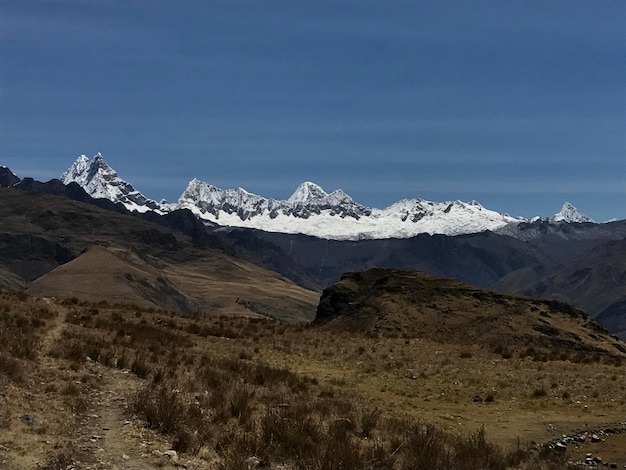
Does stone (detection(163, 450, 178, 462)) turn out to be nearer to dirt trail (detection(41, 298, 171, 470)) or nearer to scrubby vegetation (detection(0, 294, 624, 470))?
dirt trail (detection(41, 298, 171, 470))

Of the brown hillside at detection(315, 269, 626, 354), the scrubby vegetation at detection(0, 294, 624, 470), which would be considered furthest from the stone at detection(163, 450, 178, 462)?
the brown hillside at detection(315, 269, 626, 354)

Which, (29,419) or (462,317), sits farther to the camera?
(462,317)

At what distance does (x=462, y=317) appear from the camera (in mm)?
61375

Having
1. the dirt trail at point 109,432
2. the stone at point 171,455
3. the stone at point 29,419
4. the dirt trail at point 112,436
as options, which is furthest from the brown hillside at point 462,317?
the stone at point 29,419

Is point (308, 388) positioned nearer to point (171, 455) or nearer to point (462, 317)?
point (171, 455)

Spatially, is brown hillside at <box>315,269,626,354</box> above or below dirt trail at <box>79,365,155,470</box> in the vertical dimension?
above

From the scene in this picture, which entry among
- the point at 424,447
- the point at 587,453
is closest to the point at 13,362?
the point at 424,447

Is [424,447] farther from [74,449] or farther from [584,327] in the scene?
[584,327]

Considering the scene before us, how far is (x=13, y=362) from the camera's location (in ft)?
→ 57.8

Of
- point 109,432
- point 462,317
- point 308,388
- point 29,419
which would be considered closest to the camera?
point 29,419

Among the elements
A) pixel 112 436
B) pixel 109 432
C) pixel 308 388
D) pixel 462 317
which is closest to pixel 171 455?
pixel 112 436

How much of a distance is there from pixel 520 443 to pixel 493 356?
682 inches

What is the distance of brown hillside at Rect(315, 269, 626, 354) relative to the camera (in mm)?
55331

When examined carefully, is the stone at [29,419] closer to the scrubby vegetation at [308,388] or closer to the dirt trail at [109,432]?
the scrubby vegetation at [308,388]
